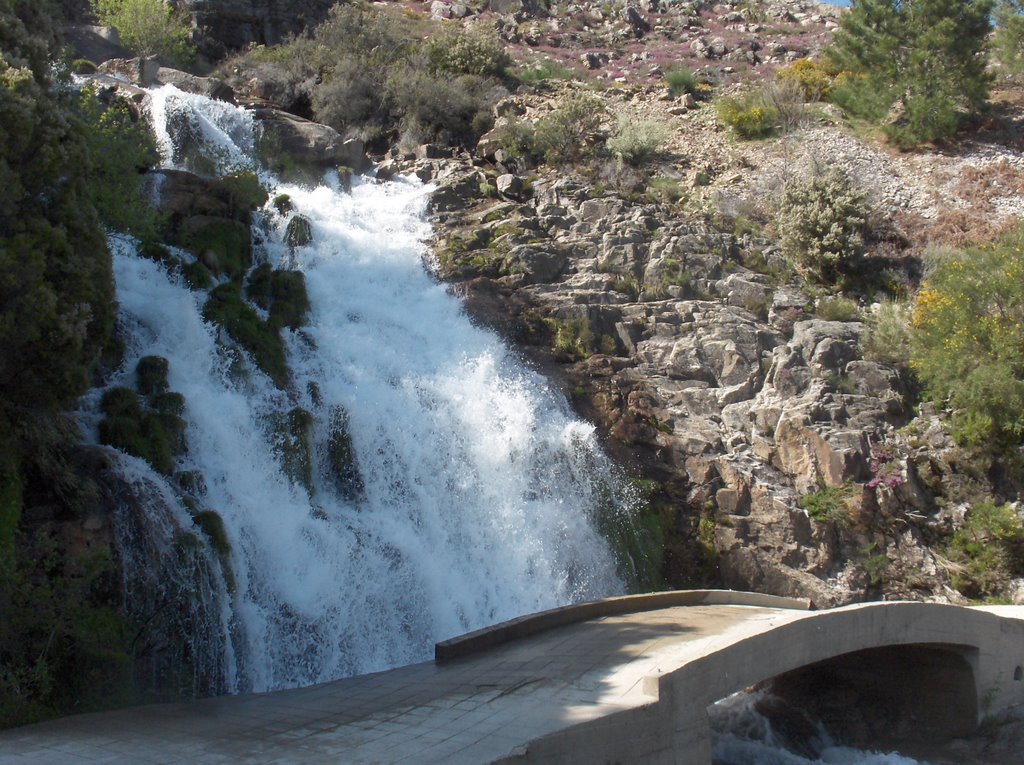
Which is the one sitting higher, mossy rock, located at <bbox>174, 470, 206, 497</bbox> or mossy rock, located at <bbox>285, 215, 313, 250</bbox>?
mossy rock, located at <bbox>285, 215, 313, 250</bbox>

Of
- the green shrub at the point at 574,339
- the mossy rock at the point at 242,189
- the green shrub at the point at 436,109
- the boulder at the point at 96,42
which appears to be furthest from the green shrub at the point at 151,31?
the green shrub at the point at 574,339

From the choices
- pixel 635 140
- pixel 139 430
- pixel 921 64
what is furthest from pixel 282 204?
pixel 921 64

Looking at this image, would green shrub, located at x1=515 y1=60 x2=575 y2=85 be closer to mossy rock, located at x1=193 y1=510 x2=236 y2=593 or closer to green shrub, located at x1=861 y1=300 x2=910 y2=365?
green shrub, located at x1=861 y1=300 x2=910 y2=365

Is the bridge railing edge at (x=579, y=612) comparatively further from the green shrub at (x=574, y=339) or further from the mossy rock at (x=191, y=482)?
the green shrub at (x=574, y=339)

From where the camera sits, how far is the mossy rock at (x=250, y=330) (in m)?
15.9

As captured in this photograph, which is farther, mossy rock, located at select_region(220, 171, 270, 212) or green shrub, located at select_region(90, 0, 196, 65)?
green shrub, located at select_region(90, 0, 196, 65)

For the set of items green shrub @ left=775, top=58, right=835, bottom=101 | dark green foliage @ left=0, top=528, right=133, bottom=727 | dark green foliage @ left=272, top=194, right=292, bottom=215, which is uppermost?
green shrub @ left=775, top=58, right=835, bottom=101

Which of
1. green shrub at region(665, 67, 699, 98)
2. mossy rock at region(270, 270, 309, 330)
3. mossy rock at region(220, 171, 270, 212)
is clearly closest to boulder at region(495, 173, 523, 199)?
mossy rock at region(220, 171, 270, 212)

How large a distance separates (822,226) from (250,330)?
13.6 m

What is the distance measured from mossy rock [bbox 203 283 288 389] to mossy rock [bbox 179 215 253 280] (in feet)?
4.42

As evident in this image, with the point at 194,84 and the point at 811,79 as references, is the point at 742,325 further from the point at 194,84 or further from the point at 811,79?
the point at 194,84

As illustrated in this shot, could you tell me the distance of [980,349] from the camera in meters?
18.1

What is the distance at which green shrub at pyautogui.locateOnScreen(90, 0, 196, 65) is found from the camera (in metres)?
30.1

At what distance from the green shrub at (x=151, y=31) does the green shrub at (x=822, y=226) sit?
19471 mm
